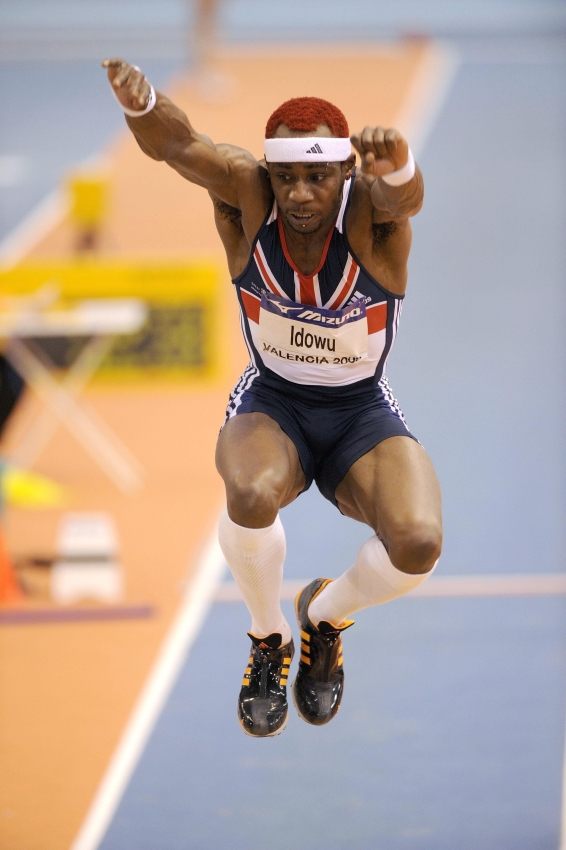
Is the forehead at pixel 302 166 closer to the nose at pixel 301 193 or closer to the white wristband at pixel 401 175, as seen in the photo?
the nose at pixel 301 193

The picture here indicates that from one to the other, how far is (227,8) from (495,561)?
19.1m

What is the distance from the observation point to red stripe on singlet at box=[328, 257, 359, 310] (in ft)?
13.5

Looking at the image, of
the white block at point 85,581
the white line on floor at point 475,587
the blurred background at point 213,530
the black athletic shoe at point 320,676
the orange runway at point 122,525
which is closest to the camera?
the black athletic shoe at point 320,676

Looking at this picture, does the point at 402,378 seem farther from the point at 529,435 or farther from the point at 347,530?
the point at 347,530

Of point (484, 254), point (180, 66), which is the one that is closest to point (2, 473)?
point (484, 254)

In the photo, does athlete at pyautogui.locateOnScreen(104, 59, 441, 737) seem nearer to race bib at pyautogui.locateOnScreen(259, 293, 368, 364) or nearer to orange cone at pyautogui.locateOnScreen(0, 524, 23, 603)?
race bib at pyautogui.locateOnScreen(259, 293, 368, 364)

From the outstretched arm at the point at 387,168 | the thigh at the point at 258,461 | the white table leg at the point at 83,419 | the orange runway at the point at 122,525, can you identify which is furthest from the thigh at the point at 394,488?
the white table leg at the point at 83,419

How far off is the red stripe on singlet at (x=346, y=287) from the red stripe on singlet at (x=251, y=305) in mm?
245

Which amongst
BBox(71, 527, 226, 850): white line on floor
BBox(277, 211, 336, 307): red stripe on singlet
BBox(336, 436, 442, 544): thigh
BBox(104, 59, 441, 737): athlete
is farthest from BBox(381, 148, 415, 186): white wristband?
BBox(71, 527, 226, 850): white line on floor

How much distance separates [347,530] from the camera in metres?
8.27

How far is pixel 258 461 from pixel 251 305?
0.55m

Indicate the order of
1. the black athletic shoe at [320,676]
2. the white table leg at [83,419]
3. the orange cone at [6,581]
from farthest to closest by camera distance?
the white table leg at [83,419] < the orange cone at [6,581] < the black athletic shoe at [320,676]

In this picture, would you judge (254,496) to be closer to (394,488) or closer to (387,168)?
(394,488)

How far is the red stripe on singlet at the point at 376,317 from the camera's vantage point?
4.18m
